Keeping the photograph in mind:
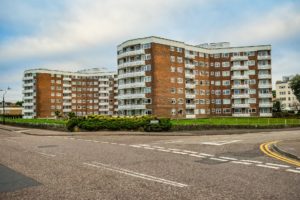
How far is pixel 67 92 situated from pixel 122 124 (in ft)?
297

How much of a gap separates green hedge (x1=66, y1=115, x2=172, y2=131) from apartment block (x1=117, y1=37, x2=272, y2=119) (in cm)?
3165

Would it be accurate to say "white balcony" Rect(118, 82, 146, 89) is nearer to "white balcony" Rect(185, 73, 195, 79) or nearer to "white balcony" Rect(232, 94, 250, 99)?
"white balcony" Rect(185, 73, 195, 79)

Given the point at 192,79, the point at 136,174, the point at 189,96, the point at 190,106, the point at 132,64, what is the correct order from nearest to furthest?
1. the point at 136,174
2. the point at 132,64
3. the point at 189,96
4. the point at 190,106
5. the point at 192,79

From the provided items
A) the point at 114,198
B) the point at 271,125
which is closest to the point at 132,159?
the point at 114,198

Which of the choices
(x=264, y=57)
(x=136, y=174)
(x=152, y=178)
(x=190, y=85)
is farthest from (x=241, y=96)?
(x=152, y=178)

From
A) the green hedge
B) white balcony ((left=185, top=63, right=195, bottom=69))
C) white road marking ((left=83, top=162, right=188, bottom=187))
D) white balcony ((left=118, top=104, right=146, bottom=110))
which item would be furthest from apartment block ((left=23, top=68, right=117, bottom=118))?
white road marking ((left=83, top=162, right=188, bottom=187))

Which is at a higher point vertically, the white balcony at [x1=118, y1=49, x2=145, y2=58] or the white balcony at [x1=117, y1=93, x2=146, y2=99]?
the white balcony at [x1=118, y1=49, x2=145, y2=58]

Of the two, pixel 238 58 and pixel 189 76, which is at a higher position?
pixel 238 58

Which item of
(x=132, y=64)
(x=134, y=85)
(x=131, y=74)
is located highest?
(x=132, y=64)

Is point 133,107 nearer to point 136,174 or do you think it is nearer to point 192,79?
point 192,79

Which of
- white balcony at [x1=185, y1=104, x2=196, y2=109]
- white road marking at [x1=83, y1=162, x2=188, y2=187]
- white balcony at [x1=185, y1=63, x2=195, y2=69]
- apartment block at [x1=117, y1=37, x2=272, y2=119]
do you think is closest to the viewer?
white road marking at [x1=83, y1=162, x2=188, y2=187]

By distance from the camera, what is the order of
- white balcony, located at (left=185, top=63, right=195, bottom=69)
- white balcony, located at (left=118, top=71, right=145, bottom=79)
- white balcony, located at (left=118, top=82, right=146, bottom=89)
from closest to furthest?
white balcony, located at (left=118, top=82, right=146, bottom=89) → white balcony, located at (left=118, top=71, right=145, bottom=79) → white balcony, located at (left=185, top=63, right=195, bottom=69)

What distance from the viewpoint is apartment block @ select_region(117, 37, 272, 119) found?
68500mm

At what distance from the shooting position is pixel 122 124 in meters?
34.8
